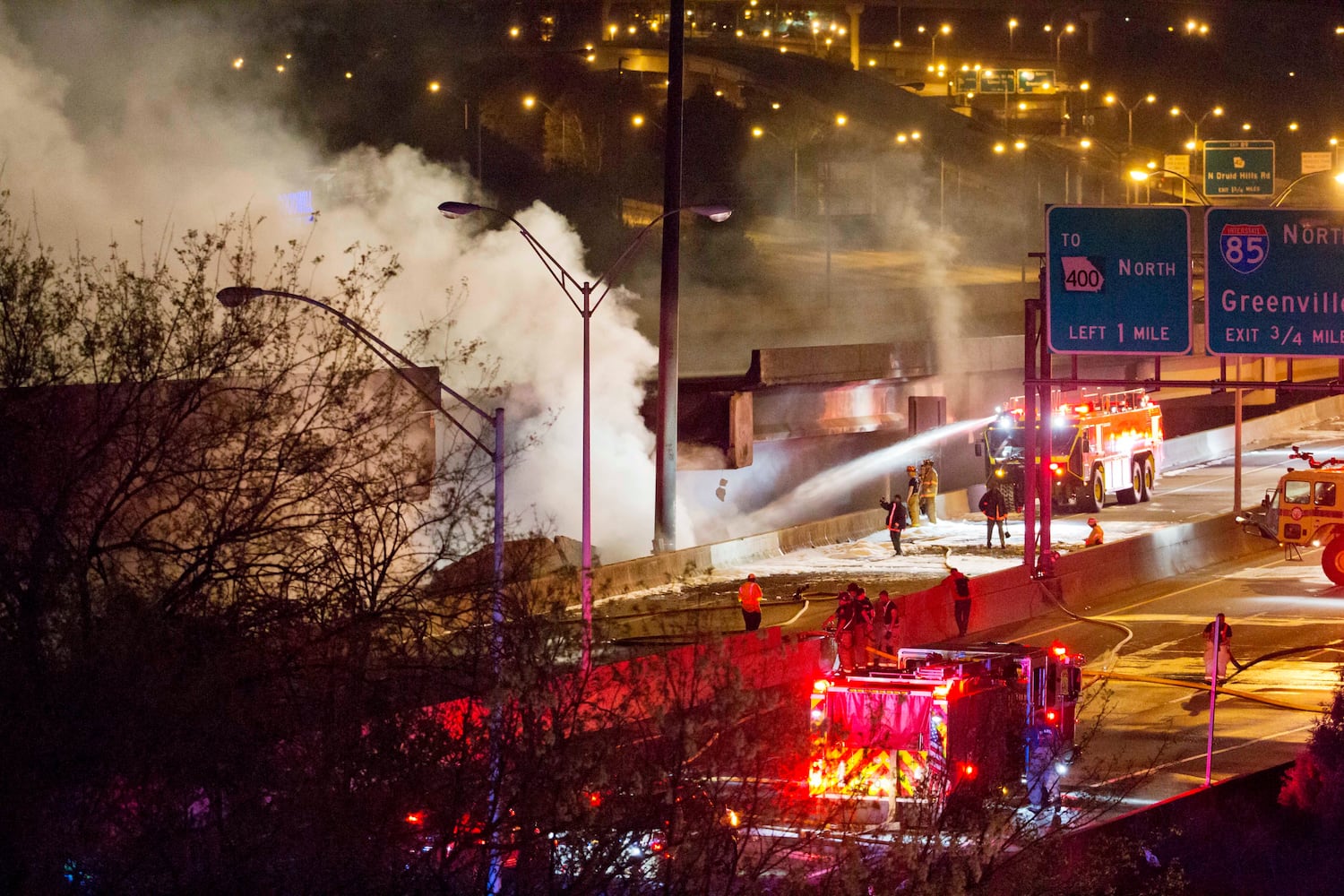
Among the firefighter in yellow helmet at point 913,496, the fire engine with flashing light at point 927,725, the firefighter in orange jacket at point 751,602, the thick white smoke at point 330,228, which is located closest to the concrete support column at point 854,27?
the thick white smoke at point 330,228

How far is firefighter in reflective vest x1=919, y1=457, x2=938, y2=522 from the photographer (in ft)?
111

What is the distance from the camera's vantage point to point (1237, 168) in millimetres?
49156

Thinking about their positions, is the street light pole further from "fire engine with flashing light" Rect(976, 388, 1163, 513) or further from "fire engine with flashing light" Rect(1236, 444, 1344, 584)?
"fire engine with flashing light" Rect(1236, 444, 1344, 584)

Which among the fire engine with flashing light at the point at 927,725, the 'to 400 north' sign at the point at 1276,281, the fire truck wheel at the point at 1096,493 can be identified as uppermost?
the 'to 400 north' sign at the point at 1276,281

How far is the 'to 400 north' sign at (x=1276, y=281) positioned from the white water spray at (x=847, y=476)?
23.1 metres

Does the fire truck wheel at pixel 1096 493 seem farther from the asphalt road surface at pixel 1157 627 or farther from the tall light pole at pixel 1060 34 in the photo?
the tall light pole at pixel 1060 34

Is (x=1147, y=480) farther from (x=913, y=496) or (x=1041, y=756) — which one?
(x=1041, y=756)

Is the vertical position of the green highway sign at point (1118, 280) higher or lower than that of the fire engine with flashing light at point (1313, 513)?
higher

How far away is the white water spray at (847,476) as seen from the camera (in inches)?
1672

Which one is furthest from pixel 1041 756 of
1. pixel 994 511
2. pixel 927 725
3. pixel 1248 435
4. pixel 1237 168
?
pixel 1237 168

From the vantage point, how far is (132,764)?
8.89 m

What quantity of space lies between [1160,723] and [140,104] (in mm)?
28910

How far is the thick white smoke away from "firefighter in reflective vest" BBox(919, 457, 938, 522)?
636 cm

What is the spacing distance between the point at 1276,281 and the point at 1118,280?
6.21ft
